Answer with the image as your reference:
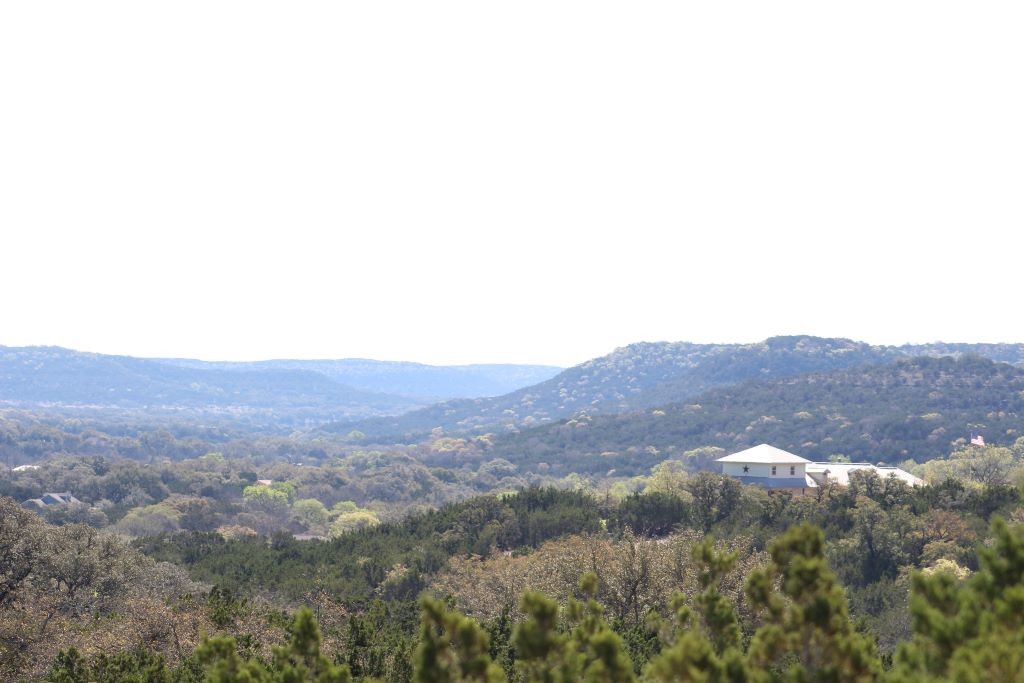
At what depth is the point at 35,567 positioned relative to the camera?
1689 inches

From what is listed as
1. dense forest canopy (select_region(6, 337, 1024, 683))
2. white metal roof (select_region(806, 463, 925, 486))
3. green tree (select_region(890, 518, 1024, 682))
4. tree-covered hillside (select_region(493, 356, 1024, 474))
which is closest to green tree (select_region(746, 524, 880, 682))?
dense forest canopy (select_region(6, 337, 1024, 683))

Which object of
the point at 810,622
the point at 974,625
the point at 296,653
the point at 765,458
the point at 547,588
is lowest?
the point at 547,588

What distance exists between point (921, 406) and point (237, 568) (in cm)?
14165

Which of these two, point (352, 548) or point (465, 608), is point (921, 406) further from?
point (465, 608)

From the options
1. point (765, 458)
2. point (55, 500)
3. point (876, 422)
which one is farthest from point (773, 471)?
point (876, 422)

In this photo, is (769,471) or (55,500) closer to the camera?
(769,471)

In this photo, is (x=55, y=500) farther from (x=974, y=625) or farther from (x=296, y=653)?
Result: (x=974, y=625)

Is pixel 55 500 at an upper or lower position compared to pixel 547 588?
lower

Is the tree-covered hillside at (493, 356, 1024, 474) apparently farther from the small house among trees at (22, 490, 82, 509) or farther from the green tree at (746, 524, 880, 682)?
the green tree at (746, 524, 880, 682)

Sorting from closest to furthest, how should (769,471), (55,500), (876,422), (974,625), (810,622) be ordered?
(974,625), (810,622), (769,471), (55,500), (876,422)

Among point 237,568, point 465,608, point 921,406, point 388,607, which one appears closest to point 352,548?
point 237,568

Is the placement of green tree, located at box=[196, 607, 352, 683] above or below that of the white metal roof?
above

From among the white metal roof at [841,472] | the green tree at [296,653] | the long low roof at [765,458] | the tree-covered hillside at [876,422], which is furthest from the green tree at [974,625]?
the tree-covered hillside at [876,422]

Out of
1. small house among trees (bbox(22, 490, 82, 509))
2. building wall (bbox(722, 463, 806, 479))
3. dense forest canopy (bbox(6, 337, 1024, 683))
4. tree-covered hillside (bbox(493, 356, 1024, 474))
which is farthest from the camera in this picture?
tree-covered hillside (bbox(493, 356, 1024, 474))
